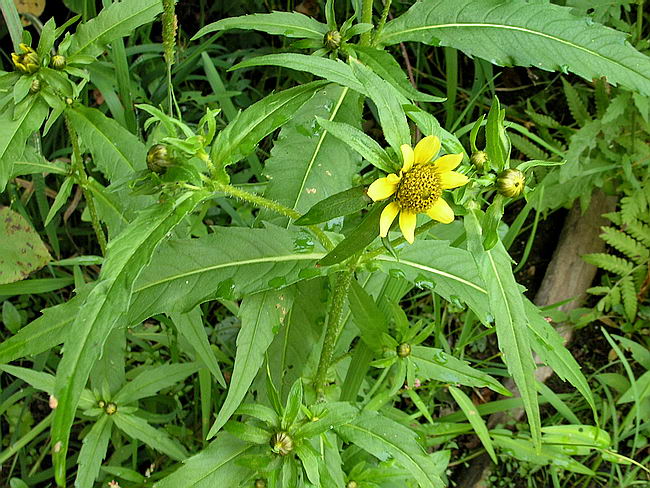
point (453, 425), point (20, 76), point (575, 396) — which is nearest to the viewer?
point (20, 76)

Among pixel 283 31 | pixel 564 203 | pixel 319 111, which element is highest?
pixel 283 31

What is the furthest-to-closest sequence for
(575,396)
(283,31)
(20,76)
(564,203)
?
(564,203)
(575,396)
(283,31)
(20,76)

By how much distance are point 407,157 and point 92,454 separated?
61.3 inches

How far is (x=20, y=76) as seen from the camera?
1.85 metres

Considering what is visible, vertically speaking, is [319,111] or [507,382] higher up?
[319,111]

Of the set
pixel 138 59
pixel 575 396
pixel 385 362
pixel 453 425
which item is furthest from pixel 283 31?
pixel 575 396

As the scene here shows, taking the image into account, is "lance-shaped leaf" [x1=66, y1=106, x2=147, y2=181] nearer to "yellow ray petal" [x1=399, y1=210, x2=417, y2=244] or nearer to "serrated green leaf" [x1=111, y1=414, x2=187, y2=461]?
"serrated green leaf" [x1=111, y1=414, x2=187, y2=461]

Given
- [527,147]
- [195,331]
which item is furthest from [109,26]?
[527,147]

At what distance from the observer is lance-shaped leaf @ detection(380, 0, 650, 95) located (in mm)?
2004

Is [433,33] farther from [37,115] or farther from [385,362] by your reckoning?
[37,115]

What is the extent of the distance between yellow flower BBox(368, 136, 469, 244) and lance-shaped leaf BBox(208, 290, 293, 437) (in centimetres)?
55

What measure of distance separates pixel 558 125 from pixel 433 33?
A: 1563mm

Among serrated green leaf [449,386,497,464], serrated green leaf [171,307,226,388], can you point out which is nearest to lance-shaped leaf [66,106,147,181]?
serrated green leaf [171,307,226,388]

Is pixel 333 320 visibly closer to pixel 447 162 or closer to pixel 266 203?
pixel 266 203
